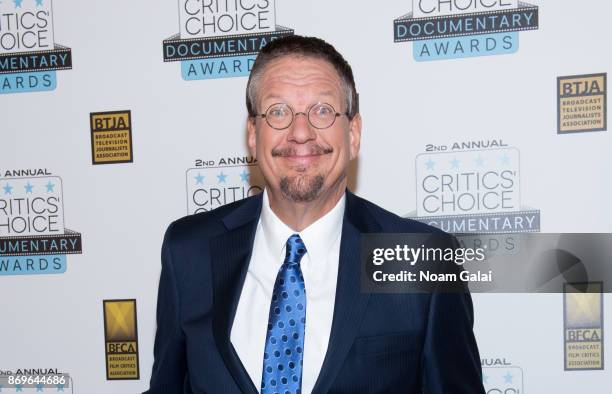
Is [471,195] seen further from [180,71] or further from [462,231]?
[180,71]

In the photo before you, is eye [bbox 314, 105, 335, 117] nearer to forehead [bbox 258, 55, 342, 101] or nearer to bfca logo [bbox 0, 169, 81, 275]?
forehead [bbox 258, 55, 342, 101]

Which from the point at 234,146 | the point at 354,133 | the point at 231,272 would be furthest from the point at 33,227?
the point at 354,133

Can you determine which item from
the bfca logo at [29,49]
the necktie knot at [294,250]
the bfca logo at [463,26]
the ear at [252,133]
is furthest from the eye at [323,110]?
the bfca logo at [29,49]

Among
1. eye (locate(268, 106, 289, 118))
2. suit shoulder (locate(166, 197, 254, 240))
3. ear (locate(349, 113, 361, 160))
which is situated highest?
eye (locate(268, 106, 289, 118))

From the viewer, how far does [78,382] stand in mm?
2061

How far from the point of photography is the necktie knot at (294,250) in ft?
4.36

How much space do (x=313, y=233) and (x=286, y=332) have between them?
0.79 ft

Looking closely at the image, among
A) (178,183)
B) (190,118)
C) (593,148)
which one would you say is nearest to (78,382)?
(178,183)

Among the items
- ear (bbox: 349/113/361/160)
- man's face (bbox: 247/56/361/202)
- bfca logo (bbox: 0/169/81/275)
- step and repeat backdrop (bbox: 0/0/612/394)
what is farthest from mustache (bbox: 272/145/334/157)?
bfca logo (bbox: 0/169/81/275)

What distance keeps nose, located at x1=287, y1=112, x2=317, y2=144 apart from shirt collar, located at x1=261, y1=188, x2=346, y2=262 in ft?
0.67

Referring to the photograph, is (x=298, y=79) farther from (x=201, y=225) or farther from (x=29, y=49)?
(x=29, y=49)

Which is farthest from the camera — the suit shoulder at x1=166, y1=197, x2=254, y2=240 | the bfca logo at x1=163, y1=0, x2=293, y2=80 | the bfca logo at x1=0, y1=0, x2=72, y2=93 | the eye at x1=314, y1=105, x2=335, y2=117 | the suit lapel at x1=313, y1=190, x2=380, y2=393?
the bfca logo at x1=0, y1=0, x2=72, y2=93

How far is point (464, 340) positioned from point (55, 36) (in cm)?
170

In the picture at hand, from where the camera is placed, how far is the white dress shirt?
1288 millimetres
